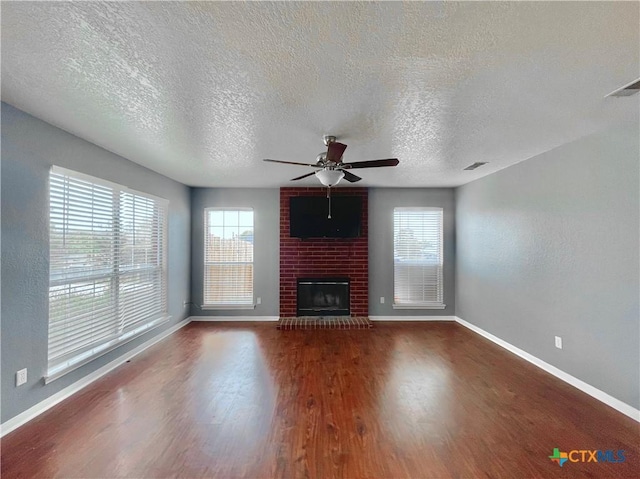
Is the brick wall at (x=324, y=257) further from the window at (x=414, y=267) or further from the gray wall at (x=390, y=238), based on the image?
the window at (x=414, y=267)

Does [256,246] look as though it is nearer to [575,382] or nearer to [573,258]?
[573,258]

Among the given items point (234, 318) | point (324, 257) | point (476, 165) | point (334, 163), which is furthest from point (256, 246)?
point (476, 165)

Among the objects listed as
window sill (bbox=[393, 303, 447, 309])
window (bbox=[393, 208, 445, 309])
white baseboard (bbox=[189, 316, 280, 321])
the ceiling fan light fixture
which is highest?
the ceiling fan light fixture

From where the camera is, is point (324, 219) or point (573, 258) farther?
point (324, 219)

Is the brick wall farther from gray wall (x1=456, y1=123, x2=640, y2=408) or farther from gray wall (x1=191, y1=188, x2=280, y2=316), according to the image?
gray wall (x1=456, y1=123, x2=640, y2=408)

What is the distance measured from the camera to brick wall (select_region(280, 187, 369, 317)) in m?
5.25

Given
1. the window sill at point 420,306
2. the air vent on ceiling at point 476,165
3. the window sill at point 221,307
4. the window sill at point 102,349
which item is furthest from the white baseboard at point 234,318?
the air vent on ceiling at point 476,165

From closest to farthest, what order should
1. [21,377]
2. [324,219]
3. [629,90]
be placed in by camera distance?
[629,90] < [21,377] < [324,219]

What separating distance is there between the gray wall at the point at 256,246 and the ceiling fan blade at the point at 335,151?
9.76 ft

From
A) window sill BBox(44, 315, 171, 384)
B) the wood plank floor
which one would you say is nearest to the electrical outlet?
window sill BBox(44, 315, 171, 384)

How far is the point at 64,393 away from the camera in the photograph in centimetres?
260

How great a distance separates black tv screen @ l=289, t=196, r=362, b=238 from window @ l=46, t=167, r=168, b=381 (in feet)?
7.75

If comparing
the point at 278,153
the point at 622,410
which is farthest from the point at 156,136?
the point at 622,410

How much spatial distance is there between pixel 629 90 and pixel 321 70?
2.13 m
